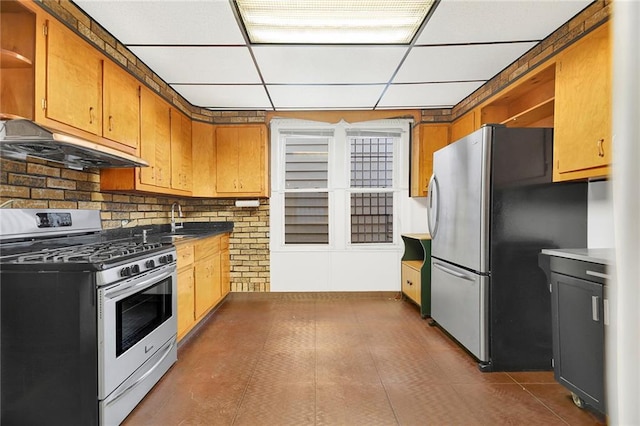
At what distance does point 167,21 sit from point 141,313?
1.86m

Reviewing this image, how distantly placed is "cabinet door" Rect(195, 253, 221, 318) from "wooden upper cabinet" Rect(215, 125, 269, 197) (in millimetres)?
908

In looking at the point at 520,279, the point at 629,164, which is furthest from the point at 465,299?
the point at 629,164

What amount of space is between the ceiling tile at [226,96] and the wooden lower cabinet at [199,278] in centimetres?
152

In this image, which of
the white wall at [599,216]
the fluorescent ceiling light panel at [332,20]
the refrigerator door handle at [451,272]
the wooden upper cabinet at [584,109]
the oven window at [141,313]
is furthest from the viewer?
the refrigerator door handle at [451,272]

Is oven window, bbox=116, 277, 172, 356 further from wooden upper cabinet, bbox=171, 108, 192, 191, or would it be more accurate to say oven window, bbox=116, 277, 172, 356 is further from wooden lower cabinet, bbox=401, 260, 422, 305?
wooden lower cabinet, bbox=401, 260, 422, 305

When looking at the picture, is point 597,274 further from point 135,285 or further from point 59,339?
point 59,339

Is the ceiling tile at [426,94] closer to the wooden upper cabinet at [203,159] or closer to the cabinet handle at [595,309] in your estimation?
the wooden upper cabinet at [203,159]

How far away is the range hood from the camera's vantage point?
5.38 ft

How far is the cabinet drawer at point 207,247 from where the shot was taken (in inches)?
130

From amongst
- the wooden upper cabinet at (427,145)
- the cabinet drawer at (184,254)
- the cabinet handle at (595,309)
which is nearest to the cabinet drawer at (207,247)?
the cabinet drawer at (184,254)

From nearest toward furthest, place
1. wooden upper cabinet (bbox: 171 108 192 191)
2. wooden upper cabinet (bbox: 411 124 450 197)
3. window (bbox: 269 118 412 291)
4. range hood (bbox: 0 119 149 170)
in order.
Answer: range hood (bbox: 0 119 149 170)
wooden upper cabinet (bbox: 171 108 192 191)
wooden upper cabinet (bbox: 411 124 450 197)
window (bbox: 269 118 412 291)

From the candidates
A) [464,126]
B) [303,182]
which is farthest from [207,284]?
[464,126]

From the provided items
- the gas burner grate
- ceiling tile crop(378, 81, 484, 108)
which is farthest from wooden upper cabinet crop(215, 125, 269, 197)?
the gas burner grate

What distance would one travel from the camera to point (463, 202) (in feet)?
9.29
